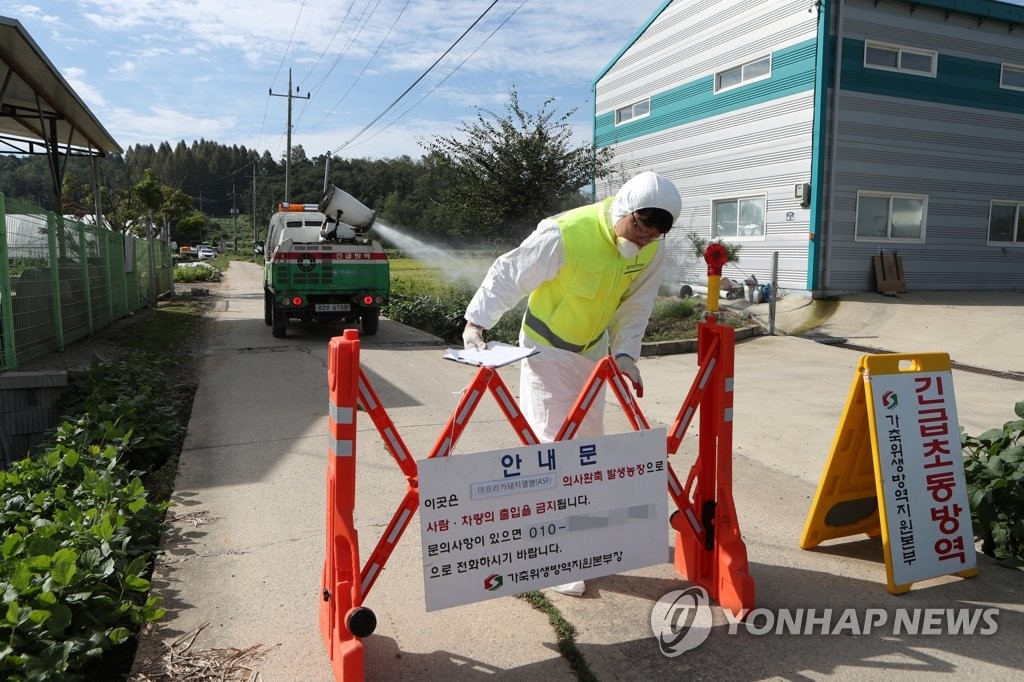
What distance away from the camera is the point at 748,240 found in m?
17.3

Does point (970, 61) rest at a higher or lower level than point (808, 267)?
higher

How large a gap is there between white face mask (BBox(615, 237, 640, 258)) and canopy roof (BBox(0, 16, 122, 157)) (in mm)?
8554

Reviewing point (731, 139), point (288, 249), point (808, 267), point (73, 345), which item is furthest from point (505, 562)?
point (731, 139)

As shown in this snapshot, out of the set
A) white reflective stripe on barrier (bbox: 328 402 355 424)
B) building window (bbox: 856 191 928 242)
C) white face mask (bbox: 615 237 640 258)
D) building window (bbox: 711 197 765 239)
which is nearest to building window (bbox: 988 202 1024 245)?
building window (bbox: 856 191 928 242)

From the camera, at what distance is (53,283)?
27.6 feet

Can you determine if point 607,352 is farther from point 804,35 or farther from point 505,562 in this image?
point 804,35

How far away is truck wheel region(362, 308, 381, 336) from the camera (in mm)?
13188

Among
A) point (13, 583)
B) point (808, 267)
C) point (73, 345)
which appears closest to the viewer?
point (13, 583)

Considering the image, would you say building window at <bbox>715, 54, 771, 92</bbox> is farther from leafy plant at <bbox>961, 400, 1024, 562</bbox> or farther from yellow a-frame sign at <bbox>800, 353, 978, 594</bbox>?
yellow a-frame sign at <bbox>800, 353, 978, 594</bbox>

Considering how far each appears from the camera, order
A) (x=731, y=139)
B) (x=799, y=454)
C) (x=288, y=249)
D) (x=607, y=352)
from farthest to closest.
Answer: (x=731, y=139)
(x=288, y=249)
(x=799, y=454)
(x=607, y=352)

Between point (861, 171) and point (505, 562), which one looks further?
point (861, 171)

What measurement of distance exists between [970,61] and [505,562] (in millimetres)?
19179

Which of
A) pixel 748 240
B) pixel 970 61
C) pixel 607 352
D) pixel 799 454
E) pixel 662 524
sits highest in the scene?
pixel 970 61

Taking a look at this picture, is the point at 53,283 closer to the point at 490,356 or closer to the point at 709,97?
the point at 490,356
